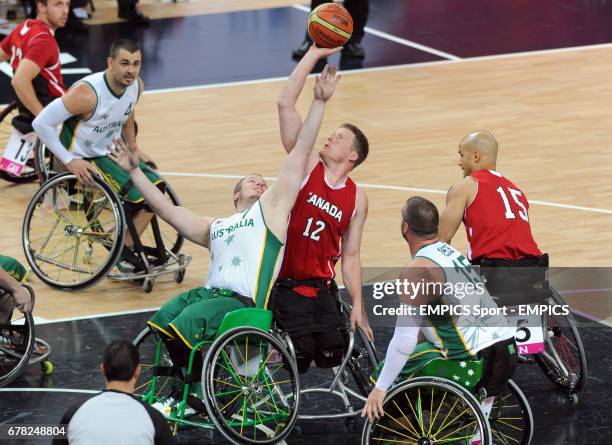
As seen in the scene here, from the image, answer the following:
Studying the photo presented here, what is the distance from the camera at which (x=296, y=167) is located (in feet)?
20.0

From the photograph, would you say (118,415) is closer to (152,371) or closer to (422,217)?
(422,217)

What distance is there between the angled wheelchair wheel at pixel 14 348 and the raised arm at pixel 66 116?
4.70 feet

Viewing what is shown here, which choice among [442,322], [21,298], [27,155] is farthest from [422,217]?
[27,155]

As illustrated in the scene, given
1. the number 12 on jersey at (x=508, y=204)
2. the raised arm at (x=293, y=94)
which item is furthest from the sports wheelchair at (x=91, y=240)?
the number 12 on jersey at (x=508, y=204)

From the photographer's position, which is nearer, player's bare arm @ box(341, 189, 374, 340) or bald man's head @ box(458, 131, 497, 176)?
player's bare arm @ box(341, 189, 374, 340)

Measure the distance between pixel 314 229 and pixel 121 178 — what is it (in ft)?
6.94

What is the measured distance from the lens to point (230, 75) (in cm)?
1348

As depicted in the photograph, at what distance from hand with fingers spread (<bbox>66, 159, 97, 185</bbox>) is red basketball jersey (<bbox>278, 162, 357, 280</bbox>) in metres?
1.90

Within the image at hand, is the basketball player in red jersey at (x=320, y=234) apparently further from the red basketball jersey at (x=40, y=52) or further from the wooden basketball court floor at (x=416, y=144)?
the red basketball jersey at (x=40, y=52)

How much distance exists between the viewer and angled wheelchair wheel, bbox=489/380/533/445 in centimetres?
586

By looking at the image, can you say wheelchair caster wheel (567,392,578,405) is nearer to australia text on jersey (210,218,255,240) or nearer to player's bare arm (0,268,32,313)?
australia text on jersey (210,218,255,240)

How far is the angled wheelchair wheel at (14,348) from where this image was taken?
6.55 meters

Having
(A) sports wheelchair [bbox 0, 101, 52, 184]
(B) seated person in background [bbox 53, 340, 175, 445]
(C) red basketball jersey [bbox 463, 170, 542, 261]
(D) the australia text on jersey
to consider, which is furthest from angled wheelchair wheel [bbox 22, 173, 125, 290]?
(B) seated person in background [bbox 53, 340, 175, 445]

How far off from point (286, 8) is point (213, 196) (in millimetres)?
7323
